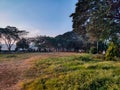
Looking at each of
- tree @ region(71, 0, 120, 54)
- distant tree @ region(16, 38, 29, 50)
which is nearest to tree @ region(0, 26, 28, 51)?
distant tree @ region(16, 38, 29, 50)

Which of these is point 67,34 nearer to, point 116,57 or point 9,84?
point 116,57

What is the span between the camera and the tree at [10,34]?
6725 cm

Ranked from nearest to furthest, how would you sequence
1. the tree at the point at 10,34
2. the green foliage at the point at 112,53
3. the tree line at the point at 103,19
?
the green foliage at the point at 112,53 → the tree line at the point at 103,19 → the tree at the point at 10,34

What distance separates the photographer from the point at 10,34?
68125 millimetres

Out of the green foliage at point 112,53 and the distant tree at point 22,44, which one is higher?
the distant tree at point 22,44

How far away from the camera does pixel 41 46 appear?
72062 millimetres

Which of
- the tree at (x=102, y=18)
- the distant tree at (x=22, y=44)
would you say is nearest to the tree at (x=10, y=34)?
the distant tree at (x=22, y=44)

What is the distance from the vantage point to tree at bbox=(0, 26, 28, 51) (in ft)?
221

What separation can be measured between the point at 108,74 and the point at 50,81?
2.39 m

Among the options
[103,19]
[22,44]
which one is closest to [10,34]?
[22,44]

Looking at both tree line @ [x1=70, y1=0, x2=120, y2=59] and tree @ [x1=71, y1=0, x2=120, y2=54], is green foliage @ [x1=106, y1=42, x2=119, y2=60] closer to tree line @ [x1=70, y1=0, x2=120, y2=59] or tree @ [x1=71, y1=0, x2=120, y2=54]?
tree line @ [x1=70, y1=0, x2=120, y2=59]

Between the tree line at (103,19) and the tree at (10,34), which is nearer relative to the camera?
the tree line at (103,19)

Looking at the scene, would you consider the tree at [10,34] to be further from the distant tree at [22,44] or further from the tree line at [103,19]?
the tree line at [103,19]

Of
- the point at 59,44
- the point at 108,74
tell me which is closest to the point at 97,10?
the point at 108,74
